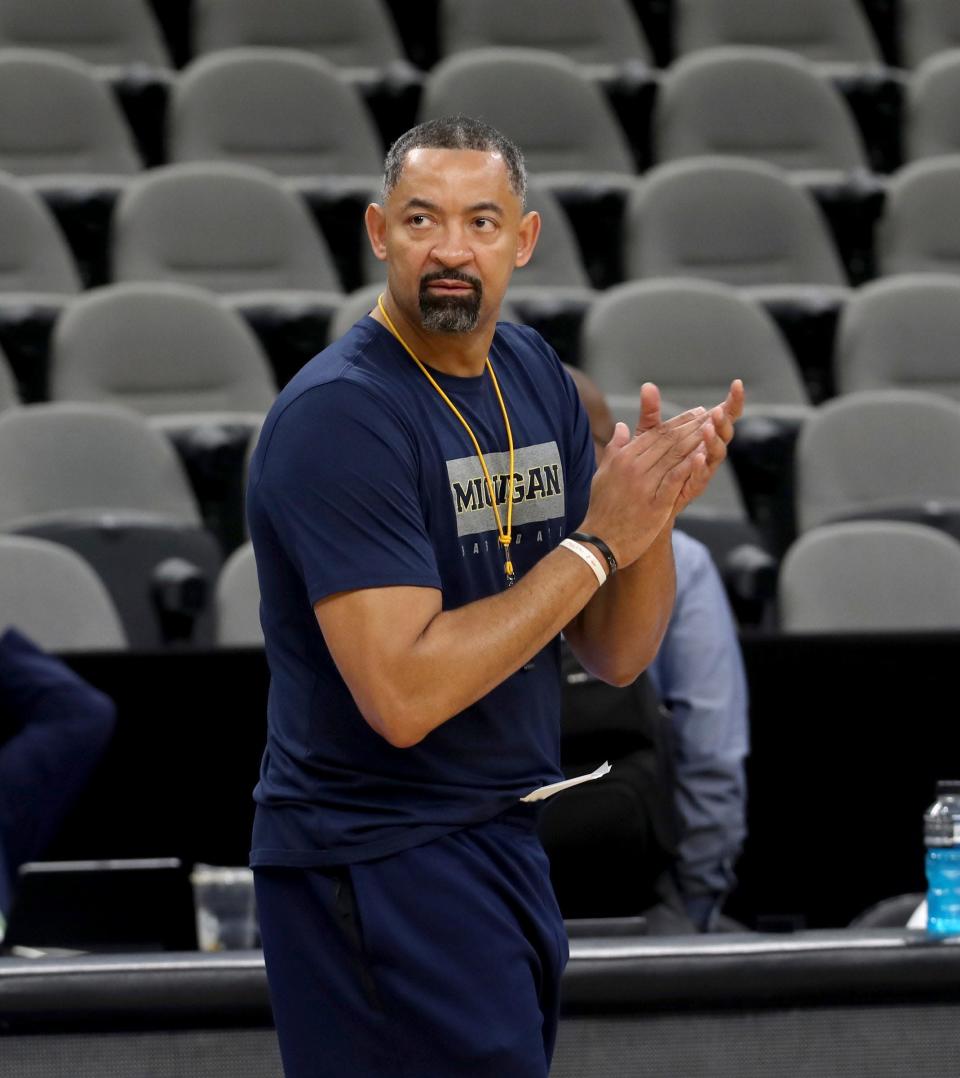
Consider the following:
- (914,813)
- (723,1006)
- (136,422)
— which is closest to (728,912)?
(914,813)

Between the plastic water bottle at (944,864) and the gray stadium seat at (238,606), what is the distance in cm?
146

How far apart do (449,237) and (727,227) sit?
12.4 ft

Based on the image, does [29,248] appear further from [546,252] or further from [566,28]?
[566,28]

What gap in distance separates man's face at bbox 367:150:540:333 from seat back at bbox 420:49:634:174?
389 cm

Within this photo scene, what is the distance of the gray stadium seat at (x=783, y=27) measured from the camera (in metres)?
6.16

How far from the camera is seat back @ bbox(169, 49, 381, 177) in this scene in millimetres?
5406

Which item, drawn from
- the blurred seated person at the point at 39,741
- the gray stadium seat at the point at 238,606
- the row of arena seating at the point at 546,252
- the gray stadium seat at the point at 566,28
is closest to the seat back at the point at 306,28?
the gray stadium seat at the point at 566,28

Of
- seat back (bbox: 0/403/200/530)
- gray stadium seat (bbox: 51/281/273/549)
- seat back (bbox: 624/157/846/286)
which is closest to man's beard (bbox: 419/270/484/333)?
seat back (bbox: 0/403/200/530)

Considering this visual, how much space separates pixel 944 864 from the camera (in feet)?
7.30

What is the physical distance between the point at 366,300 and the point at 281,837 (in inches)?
114

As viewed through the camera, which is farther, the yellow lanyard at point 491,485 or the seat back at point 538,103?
the seat back at point 538,103

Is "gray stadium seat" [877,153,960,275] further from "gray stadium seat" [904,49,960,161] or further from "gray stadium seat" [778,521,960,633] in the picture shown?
"gray stadium seat" [778,521,960,633]

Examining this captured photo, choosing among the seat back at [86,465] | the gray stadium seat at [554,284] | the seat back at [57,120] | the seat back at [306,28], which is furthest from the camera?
the seat back at [306,28]

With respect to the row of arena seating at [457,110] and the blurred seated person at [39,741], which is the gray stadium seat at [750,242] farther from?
the blurred seated person at [39,741]
